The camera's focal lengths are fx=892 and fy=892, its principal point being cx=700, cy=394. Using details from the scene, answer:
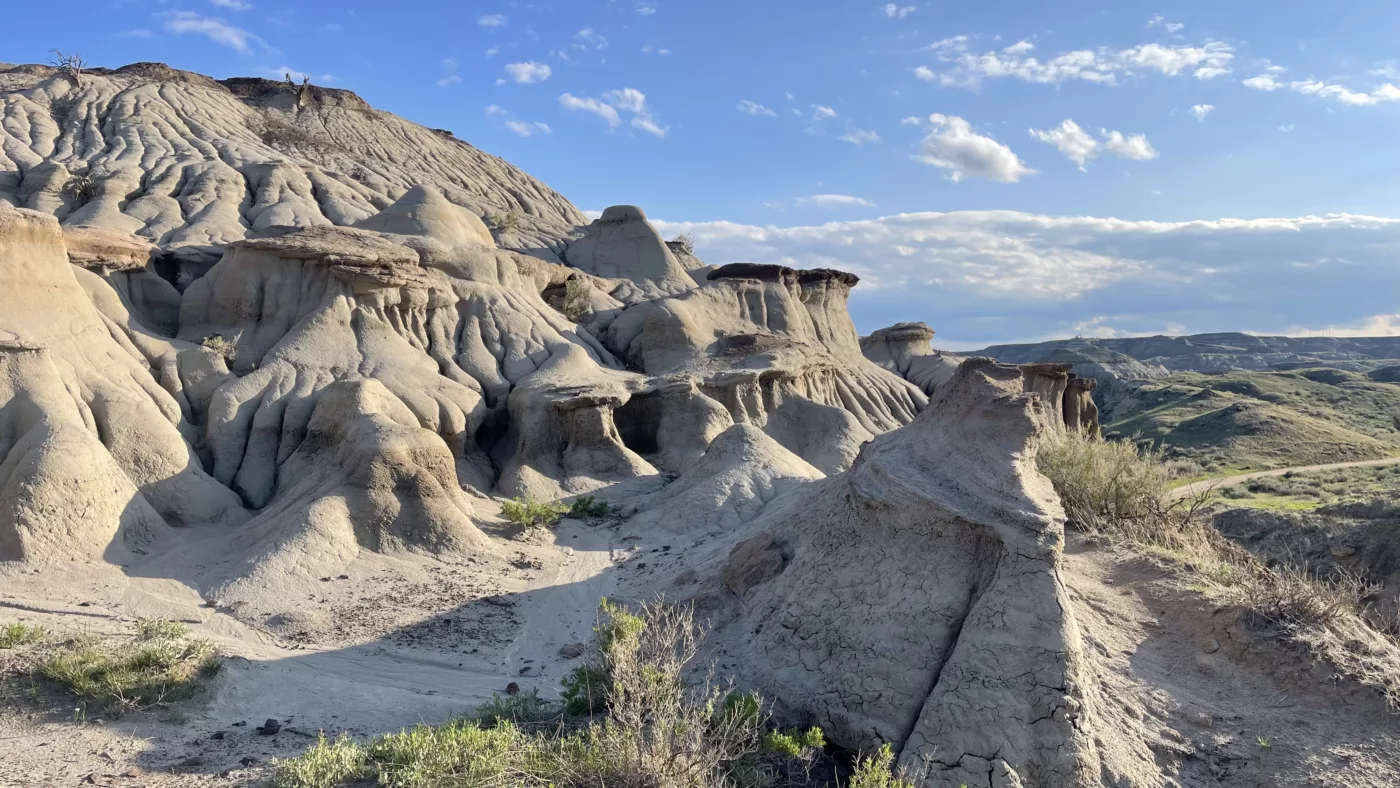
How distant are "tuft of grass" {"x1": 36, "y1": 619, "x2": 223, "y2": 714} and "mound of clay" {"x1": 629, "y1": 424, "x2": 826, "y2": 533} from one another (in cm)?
783

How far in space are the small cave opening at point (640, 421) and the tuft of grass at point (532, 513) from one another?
15.3ft

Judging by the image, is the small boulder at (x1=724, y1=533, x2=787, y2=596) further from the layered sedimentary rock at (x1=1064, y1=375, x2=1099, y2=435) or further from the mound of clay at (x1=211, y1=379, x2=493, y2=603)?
the layered sedimentary rock at (x1=1064, y1=375, x2=1099, y2=435)

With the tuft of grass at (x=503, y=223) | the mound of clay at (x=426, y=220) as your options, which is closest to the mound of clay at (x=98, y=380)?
the mound of clay at (x=426, y=220)

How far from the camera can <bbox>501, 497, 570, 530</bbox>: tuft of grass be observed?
14.8 metres

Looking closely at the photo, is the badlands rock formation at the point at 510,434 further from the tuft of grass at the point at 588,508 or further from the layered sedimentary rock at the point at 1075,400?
the tuft of grass at the point at 588,508

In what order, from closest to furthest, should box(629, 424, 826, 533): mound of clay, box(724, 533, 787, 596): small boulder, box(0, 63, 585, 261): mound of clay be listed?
box(724, 533, 787, 596): small boulder
box(629, 424, 826, 533): mound of clay
box(0, 63, 585, 261): mound of clay

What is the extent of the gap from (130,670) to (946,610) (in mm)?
6974

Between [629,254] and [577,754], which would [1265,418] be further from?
[577,754]

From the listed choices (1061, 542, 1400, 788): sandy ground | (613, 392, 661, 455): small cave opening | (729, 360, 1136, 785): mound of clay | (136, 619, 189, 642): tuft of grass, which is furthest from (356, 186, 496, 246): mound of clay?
(1061, 542, 1400, 788): sandy ground

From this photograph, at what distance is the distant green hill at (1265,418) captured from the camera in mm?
36375

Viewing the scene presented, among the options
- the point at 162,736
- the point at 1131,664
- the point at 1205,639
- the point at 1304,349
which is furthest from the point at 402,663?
the point at 1304,349

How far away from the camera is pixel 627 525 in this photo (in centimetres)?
1545

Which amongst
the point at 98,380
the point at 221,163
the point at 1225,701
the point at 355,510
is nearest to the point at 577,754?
the point at 1225,701

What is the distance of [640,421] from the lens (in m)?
20.3
